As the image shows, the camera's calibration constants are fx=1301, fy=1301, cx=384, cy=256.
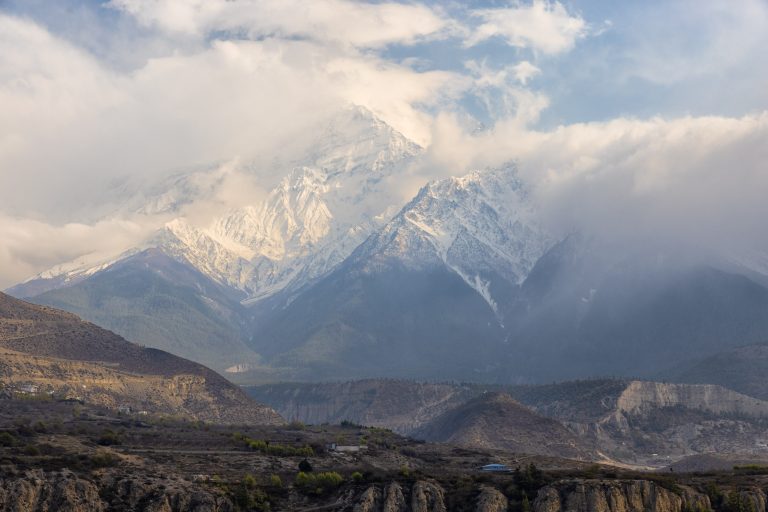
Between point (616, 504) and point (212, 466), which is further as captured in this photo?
point (212, 466)

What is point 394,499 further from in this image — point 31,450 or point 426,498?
point 31,450

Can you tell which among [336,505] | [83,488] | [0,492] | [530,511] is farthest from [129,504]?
[530,511]

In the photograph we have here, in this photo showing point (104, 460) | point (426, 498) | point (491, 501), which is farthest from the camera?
point (104, 460)

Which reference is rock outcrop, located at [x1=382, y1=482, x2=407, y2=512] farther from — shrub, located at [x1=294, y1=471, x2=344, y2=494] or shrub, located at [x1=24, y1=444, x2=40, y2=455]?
shrub, located at [x1=24, y1=444, x2=40, y2=455]

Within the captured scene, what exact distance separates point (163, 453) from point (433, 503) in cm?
5098

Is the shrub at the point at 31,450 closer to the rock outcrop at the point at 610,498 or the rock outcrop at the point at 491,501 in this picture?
the rock outcrop at the point at 491,501

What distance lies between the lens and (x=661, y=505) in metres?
154

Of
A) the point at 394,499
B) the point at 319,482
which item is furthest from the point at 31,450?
the point at 394,499

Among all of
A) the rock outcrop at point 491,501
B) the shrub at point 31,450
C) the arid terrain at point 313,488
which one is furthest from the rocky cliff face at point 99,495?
the rock outcrop at point 491,501

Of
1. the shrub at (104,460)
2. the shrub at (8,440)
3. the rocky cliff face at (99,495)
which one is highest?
the shrub at (8,440)

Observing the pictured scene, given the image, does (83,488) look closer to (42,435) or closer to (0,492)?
(0,492)

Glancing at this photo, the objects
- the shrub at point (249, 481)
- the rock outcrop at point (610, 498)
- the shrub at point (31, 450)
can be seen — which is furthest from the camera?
the shrub at point (31, 450)

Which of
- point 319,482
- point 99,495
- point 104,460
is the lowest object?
point 99,495

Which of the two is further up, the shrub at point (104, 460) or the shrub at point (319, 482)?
the shrub at point (104, 460)
